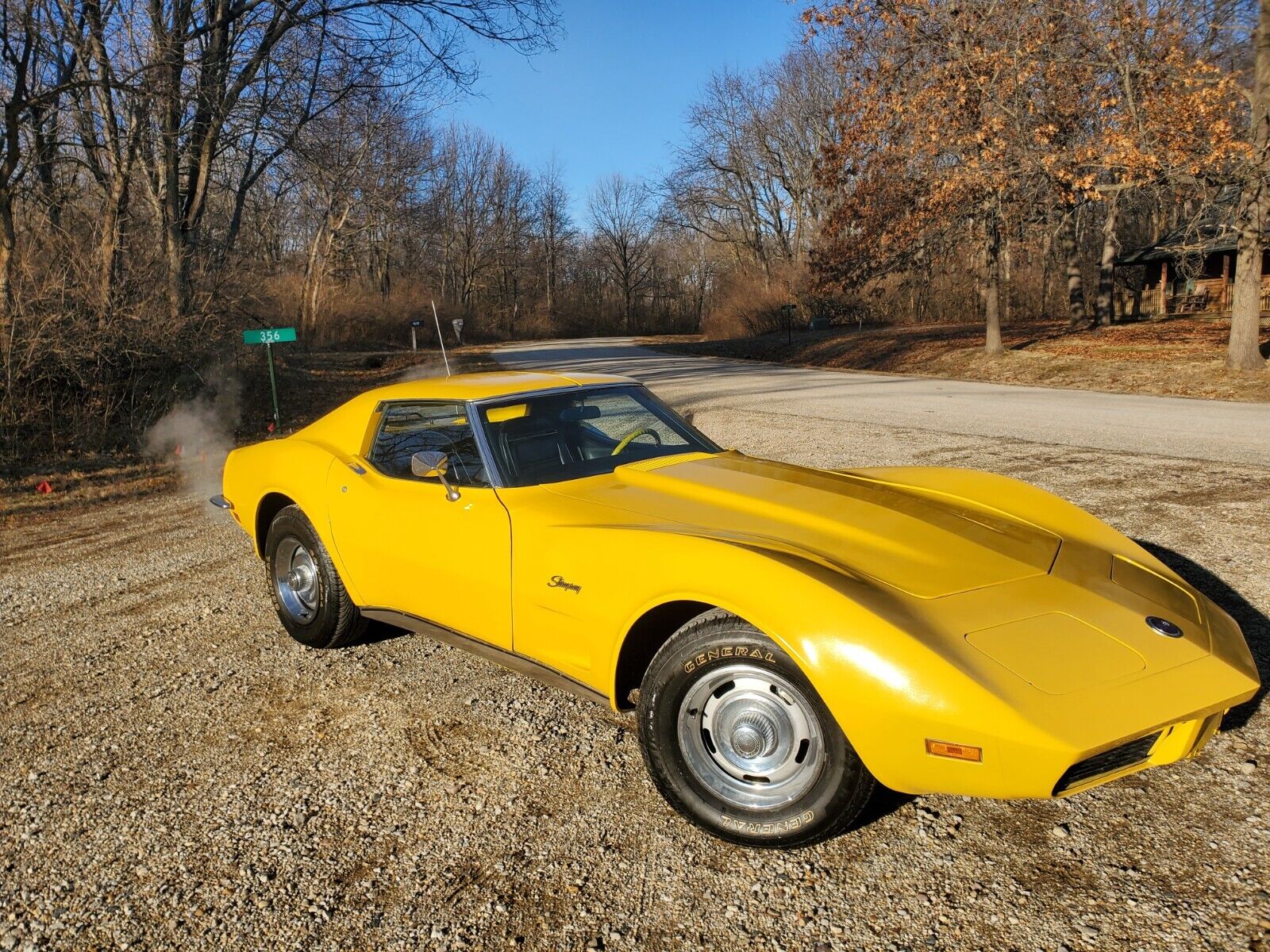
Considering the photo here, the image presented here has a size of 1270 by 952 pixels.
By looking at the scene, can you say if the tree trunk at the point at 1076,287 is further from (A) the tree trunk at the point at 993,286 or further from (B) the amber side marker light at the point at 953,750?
(B) the amber side marker light at the point at 953,750

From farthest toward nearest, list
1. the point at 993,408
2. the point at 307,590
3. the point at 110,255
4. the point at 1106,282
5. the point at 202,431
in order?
the point at 1106,282 < the point at 993,408 < the point at 202,431 < the point at 110,255 < the point at 307,590

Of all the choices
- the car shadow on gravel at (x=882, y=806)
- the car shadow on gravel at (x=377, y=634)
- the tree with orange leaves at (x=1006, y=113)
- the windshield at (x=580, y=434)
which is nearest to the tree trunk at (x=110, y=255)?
the car shadow on gravel at (x=377, y=634)

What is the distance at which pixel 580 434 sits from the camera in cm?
393

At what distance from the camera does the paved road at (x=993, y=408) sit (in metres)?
9.95

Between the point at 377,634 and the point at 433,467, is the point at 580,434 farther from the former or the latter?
the point at 377,634

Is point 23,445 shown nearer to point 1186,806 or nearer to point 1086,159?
point 1186,806

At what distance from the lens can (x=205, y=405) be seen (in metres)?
13.2

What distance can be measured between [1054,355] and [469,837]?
72.9 ft

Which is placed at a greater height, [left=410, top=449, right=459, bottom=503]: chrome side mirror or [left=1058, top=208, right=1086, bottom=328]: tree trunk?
[left=1058, top=208, right=1086, bottom=328]: tree trunk

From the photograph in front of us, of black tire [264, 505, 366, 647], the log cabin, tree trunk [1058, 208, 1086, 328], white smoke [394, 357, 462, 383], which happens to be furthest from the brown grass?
black tire [264, 505, 366, 647]

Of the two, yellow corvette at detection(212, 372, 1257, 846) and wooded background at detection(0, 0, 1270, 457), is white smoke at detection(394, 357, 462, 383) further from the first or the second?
yellow corvette at detection(212, 372, 1257, 846)

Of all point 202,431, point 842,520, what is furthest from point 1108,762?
point 202,431

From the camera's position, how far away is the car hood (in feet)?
8.81

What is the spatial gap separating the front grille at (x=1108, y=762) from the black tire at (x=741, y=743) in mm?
497
